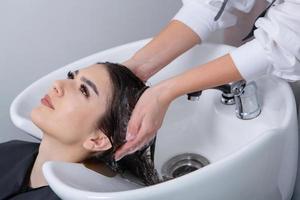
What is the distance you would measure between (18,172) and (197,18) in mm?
660

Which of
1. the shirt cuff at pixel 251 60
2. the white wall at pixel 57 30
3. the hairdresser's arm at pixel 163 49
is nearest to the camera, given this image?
the shirt cuff at pixel 251 60

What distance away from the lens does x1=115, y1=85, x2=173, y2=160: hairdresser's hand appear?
38.4 inches

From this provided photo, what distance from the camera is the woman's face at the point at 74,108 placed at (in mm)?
1070

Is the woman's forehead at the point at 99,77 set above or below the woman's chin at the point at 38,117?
above

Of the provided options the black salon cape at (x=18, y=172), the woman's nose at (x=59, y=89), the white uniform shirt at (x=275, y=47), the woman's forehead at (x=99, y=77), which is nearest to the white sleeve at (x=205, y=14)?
the white uniform shirt at (x=275, y=47)

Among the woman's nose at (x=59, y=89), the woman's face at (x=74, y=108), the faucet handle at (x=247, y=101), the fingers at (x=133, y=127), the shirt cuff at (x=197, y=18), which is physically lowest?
the faucet handle at (x=247, y=101)

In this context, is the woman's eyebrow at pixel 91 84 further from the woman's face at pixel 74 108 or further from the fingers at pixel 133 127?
the fingers at pixel 133 127

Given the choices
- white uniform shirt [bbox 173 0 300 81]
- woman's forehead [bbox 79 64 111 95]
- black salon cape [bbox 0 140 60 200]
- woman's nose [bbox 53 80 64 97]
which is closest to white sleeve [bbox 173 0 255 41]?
white uniform shirt [bbox 173 0 300 81]

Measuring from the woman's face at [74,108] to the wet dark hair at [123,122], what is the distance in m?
0.02

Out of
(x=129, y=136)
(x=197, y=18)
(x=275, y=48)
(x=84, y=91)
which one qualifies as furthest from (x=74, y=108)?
(x=275, y=48)

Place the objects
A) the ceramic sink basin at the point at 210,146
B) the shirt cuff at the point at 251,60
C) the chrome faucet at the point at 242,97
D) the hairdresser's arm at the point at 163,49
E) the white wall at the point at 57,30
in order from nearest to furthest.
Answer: the ceramic sink basin at the point at 210,146, the shirt cuff at the point at 251,60, the chrome faucet at the point at 242,97, the hairdresser's arm at the point at 163,49, the white wall at the point at 57,30

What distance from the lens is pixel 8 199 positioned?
1.17m

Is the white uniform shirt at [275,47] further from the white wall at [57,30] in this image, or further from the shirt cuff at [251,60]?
the white wall at [57,30]

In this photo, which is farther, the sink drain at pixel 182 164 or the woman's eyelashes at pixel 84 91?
the sink drain at pixel 182 164
